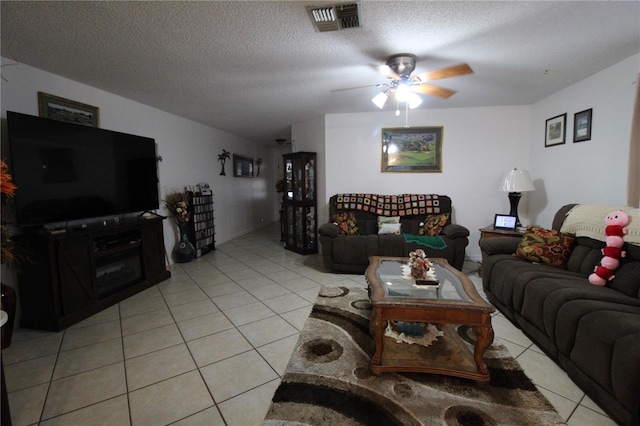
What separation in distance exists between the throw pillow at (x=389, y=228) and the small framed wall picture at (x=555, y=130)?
215 centimetres

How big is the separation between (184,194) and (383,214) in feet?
9.94

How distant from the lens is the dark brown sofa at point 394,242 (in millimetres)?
3377

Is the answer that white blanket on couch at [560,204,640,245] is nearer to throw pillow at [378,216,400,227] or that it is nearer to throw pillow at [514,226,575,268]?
throw pillow at [514,226,575,268]

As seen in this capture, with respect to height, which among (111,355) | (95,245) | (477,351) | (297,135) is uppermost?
(297,135)

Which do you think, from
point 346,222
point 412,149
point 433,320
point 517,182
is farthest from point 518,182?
point 433,320

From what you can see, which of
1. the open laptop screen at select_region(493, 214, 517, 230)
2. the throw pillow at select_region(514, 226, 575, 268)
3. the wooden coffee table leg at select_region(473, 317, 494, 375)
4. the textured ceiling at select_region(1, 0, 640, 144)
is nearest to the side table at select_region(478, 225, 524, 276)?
the open laptop screen at select_region(493, 214, 517, 230)

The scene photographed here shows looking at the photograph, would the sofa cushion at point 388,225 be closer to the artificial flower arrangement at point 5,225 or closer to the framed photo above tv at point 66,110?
the artificial flower arrangement at point 5,225

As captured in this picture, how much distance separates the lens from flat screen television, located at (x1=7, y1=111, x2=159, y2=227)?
82.7 inches

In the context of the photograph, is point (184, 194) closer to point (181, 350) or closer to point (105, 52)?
point (105, 52)

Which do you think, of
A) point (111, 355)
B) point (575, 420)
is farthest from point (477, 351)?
point (111, 355)

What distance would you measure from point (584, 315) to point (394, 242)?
2.01 meters

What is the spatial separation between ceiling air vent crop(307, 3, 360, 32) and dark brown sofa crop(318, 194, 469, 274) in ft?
7.48

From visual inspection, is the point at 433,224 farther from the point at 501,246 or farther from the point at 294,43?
the point at 294,43

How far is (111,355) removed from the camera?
1.91 meters
